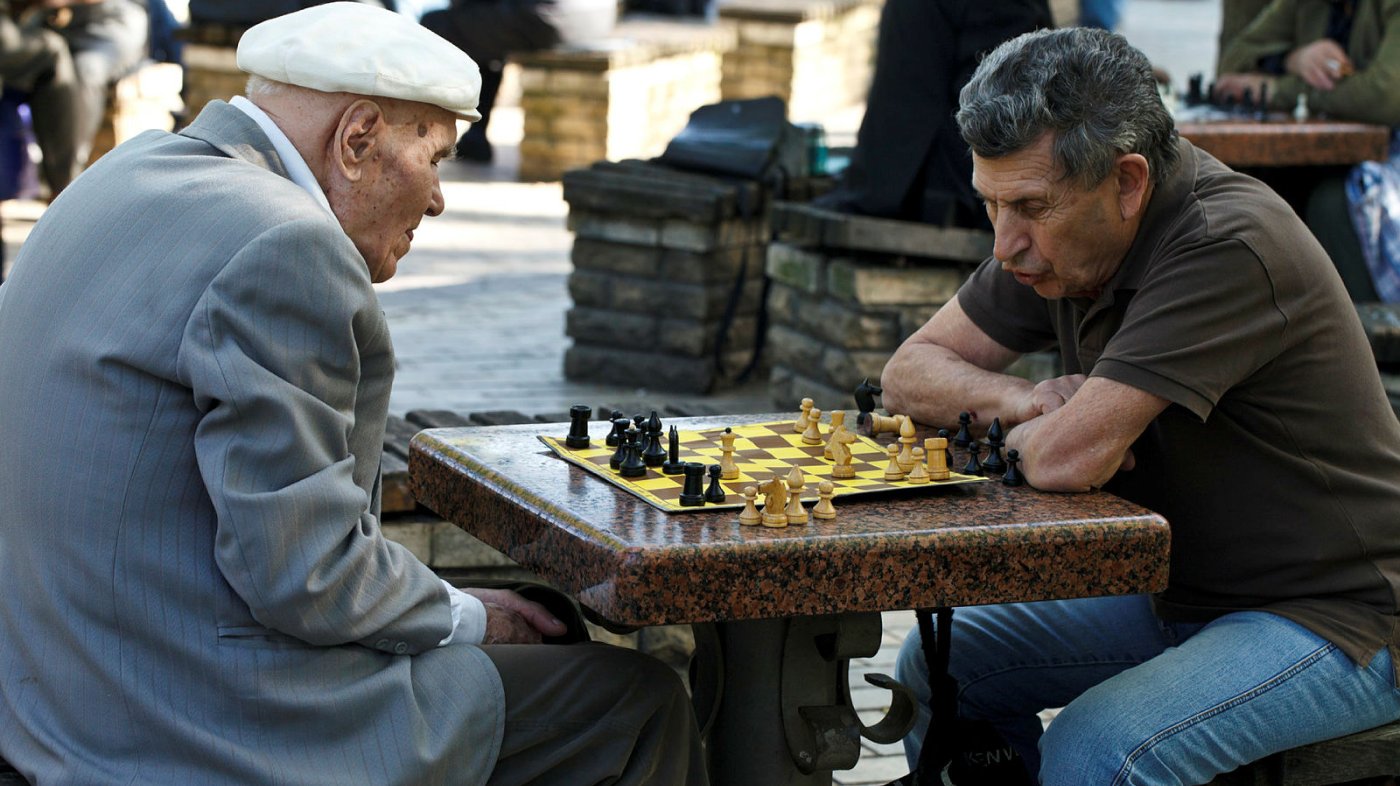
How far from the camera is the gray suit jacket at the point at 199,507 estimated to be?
2207 mm

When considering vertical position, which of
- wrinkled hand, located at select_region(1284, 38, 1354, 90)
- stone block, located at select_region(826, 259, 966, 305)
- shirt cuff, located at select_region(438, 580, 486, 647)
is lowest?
stone block, located at select_region(826, 259, 966, 305)

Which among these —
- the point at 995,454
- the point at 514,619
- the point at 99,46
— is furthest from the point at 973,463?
the point at 99,46

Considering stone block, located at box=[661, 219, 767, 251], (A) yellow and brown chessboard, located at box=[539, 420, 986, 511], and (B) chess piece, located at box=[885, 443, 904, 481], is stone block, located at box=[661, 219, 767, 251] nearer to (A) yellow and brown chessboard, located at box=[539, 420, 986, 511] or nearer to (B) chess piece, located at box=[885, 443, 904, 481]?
(A) yellow and brown chessboard, located at box=[539, 420, 986, 511]

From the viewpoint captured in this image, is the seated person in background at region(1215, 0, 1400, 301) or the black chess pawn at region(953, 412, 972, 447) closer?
the black chess pawn at region(953, 412, 972, 447)

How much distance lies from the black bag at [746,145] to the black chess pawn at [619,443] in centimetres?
388

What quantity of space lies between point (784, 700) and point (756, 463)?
36 centimetres

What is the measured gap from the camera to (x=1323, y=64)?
244 inches

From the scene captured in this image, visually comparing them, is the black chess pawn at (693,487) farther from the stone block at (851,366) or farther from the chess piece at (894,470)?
the stone block at (851,366)

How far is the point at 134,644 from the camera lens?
2283 mm

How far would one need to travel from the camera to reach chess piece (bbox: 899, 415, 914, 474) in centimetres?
262

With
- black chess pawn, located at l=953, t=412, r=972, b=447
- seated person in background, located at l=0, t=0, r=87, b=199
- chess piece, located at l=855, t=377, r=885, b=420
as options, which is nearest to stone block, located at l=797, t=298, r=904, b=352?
chess piece, located at l=855, t=377, r=885, b=420

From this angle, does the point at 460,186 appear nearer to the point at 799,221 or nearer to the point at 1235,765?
the point at 799,221

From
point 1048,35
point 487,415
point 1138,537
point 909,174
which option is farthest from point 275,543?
→ point 909,174

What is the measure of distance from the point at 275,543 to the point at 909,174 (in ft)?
12.2
